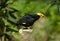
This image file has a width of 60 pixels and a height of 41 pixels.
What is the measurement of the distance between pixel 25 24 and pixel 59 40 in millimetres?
2967

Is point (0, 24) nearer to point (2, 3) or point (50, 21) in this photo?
point (2, 3)

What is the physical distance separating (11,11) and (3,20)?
14cm

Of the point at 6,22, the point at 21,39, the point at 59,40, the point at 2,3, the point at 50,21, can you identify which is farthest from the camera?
the point at 59,40

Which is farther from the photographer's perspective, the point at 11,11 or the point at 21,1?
the point at 21,1

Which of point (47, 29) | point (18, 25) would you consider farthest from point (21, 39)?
point (47, 29)

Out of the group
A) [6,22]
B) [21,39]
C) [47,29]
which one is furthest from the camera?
[47,29]

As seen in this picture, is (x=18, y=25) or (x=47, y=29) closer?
(x=18, y=25)

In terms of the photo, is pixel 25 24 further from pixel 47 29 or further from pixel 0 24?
pixel 47 29

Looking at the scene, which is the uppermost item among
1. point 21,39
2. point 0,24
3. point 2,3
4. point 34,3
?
point 34,3

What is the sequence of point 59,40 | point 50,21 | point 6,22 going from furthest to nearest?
1. point 59,40
2. point 50,21
3. point 6,22

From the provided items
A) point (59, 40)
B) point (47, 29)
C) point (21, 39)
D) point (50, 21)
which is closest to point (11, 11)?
point (21, 39)

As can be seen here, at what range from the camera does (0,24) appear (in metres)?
2.96

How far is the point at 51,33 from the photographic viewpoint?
590 cm

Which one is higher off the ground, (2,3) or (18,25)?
(2,3)
